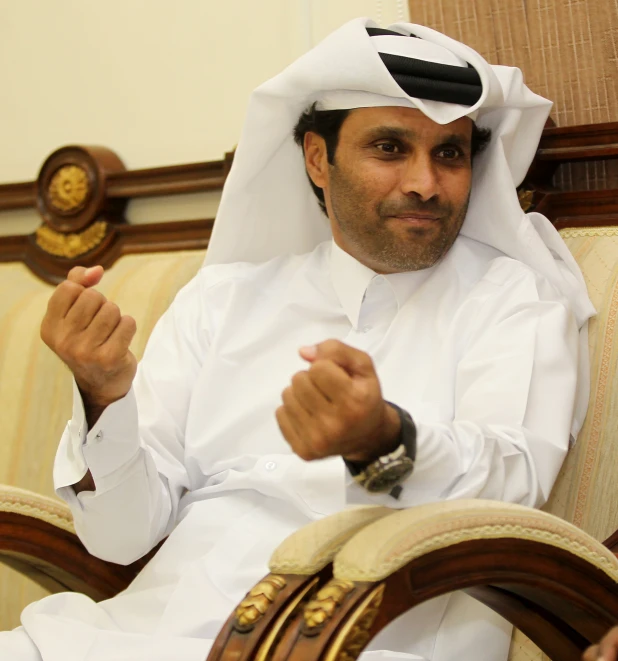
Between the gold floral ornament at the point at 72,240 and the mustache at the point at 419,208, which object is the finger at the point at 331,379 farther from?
the gold floral ornament at the point at 72,240

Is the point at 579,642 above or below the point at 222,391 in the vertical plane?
below

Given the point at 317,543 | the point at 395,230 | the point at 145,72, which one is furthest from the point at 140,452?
the point at 145,72

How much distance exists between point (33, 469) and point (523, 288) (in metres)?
1.25

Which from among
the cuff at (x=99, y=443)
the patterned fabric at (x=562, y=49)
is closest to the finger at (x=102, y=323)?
the cuff at (x=99, y=443)

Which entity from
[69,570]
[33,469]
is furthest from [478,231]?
[33,469]

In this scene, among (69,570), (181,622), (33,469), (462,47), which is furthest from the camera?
(33,469)

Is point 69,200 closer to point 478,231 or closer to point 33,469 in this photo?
point 33,469

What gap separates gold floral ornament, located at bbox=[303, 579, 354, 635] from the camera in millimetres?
1097

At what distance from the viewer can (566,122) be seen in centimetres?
210

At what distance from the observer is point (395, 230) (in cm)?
186

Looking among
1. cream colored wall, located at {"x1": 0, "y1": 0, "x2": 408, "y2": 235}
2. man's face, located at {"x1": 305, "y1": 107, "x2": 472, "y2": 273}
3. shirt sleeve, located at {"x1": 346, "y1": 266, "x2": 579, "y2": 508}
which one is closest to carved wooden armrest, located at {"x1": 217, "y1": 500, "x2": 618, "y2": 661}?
shirt sleeve, located at {"x1": 346, "y1": 266, "x2": 579, "y2": 508}

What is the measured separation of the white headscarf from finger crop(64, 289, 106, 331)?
2.40ft

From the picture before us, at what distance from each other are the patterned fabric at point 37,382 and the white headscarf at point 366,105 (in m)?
0.26

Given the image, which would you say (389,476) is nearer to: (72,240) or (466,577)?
(466,577)
